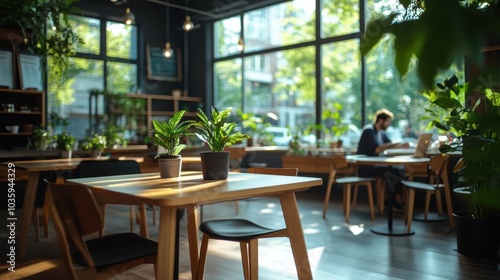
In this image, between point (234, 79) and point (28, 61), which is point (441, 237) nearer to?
point (234, 79)

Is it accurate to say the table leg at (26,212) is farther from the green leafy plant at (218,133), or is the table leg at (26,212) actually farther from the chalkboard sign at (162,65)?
the chalkboard sign at (162,65)

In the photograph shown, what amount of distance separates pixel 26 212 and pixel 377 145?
156 inches

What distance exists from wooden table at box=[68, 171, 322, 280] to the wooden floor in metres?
0.76

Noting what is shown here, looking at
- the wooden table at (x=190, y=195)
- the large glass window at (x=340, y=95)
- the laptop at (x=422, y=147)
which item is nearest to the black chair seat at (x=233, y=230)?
the wooden table at (x=190, y=195)

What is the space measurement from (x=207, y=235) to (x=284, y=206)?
450 millimetres

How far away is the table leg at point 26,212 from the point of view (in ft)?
11.0

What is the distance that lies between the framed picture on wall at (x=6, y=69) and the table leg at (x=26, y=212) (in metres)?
3.45

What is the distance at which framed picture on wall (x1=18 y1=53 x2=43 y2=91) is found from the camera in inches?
250

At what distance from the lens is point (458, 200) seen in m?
4.63

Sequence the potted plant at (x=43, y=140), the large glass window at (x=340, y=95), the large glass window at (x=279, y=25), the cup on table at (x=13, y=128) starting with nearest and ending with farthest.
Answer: the potted plant at (x=43, y=140)
the cup on table at (x=13, y=128)
the large glass window at (x=340, y=95)
the large glass window at (x=279, y=25)

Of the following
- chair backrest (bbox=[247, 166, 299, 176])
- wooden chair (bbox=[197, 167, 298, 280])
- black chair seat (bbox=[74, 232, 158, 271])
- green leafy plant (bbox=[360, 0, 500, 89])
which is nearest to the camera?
green leafy plant (bbox=[360, 0, 500, 89])

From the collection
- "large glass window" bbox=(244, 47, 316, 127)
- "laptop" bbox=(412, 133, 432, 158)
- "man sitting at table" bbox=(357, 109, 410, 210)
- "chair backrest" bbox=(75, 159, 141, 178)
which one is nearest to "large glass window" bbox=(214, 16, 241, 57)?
"large glass window" bbox=(244, 47, 316, 127)

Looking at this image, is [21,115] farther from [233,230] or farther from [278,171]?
[233,230]

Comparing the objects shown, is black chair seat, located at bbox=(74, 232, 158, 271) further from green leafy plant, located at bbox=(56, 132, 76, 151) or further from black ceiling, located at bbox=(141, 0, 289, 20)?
black ceiling, located at bbox=(141, 0, 289, 20)
